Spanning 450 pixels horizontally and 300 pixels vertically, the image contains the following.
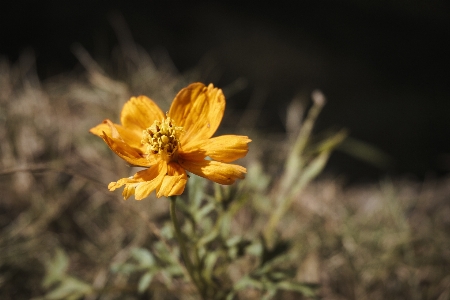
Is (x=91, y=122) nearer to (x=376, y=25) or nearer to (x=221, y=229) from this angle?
(x=221, y=229)

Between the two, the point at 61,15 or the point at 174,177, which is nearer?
the point at 174,177

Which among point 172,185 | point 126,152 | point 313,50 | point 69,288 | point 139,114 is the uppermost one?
point 313,50

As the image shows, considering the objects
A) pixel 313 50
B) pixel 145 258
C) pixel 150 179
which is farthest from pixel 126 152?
pixel 313 50

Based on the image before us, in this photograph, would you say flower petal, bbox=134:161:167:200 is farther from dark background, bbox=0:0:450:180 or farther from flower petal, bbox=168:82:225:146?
dark background, bbox=0:0:450:180

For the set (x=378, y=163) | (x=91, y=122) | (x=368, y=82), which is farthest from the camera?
(x=368, y=82)

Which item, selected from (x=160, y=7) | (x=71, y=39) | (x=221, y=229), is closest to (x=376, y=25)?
(x=160, y=7)

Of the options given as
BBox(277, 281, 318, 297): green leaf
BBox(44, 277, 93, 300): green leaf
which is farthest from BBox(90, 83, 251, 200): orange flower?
BBox(44, 277, 93, 300): green leaf

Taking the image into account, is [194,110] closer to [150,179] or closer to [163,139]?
[163,139]
